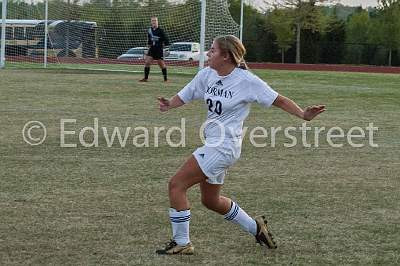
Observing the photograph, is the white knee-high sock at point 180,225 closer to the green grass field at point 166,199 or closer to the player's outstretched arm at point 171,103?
the green grass field at point 166,199

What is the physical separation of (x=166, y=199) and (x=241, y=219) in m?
1.88

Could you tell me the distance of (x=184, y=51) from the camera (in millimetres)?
38750

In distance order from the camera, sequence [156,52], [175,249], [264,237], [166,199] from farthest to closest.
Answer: [156,52]
[166,199]
[264,237]
[175,249]

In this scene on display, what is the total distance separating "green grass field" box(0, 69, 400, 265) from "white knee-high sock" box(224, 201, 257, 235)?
14 cm

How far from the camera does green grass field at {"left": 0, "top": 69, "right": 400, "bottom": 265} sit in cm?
623

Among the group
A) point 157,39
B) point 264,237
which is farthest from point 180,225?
point 157,39

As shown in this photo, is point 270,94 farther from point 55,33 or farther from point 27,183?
point 55,33

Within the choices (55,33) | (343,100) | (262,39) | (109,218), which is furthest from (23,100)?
(262,39)

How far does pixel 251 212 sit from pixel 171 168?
105 inches

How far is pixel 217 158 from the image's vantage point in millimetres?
6066

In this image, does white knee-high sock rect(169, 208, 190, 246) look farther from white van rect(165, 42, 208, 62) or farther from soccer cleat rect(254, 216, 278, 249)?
white van rect(165, 42, 208, 62)

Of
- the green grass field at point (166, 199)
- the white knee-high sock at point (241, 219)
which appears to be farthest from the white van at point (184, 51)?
the white knee-high sock at point (241, 219)

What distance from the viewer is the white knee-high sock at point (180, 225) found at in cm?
616

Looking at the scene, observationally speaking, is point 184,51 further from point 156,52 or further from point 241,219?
point 241,219
